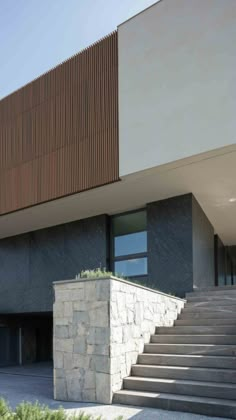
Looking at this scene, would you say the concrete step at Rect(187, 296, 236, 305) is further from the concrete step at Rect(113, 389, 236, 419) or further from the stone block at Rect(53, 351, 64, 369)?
the stone block at Rect(53, 351, 64, 369)

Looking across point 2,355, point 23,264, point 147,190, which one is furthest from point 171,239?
point 2,355

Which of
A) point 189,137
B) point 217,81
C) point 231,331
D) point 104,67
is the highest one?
point 104,67

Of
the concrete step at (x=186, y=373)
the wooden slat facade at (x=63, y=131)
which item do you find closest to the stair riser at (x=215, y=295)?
the concrete step at (x=186, y=373)

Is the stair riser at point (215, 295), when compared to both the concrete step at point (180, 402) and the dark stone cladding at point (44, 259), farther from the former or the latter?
the concrete step at point (180, 402)

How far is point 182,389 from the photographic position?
256 inches

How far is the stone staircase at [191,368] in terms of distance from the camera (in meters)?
6.12

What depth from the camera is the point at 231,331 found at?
25.7ft

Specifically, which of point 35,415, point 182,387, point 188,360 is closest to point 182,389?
point 182,387

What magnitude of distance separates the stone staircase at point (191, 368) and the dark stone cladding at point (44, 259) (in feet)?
17.3

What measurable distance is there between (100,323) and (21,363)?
10277 millimetres

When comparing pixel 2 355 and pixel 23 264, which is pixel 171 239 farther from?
pixel 2 355

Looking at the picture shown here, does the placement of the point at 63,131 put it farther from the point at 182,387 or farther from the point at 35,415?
the point at 35,415

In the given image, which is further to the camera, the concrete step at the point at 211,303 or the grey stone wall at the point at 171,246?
the grey stone wall at the point at 171,246

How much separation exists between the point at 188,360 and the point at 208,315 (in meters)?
1.73
